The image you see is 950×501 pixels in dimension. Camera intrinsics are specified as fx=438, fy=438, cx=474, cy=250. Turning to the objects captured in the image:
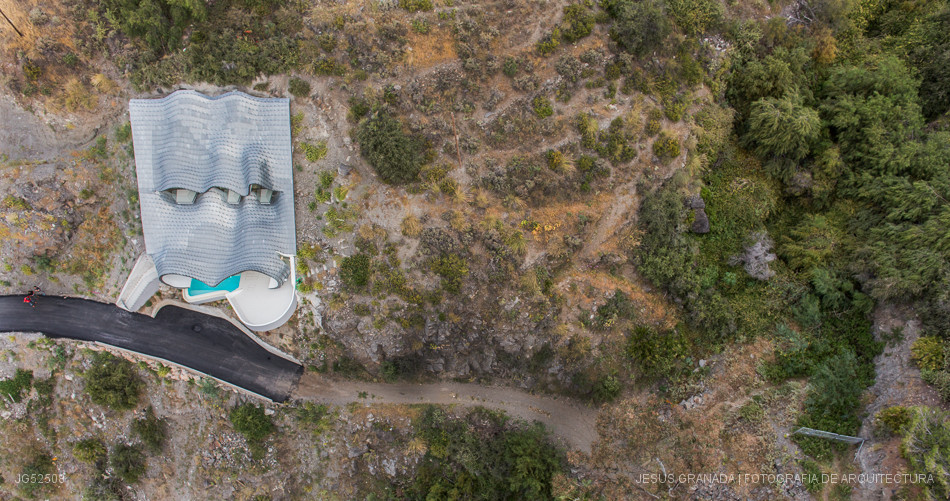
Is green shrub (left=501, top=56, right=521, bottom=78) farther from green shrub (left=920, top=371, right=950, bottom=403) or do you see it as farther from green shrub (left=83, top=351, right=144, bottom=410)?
green shrub (left=83, top=351, right=144, bottom=410)

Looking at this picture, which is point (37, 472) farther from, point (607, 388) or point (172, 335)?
point (607, 388)

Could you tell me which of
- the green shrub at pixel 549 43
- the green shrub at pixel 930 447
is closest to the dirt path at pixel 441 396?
the green shrub at pixel 930 447

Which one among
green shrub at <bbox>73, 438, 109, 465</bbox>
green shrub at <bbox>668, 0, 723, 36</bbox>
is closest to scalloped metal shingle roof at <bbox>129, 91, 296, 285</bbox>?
green shrub at <bbox>73, 438, 109, 465</bbox>

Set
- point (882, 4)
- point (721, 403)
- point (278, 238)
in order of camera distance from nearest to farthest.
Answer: point (721, 403)
point (278, 238)
point (882, 4)

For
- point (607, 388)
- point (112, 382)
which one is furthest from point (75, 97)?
point (607, 388)

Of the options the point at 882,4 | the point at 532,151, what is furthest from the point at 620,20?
the point at 882,4

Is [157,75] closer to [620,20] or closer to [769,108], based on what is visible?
[620,20]

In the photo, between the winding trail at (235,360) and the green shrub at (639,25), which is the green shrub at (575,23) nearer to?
the green shrub at (639,25)
